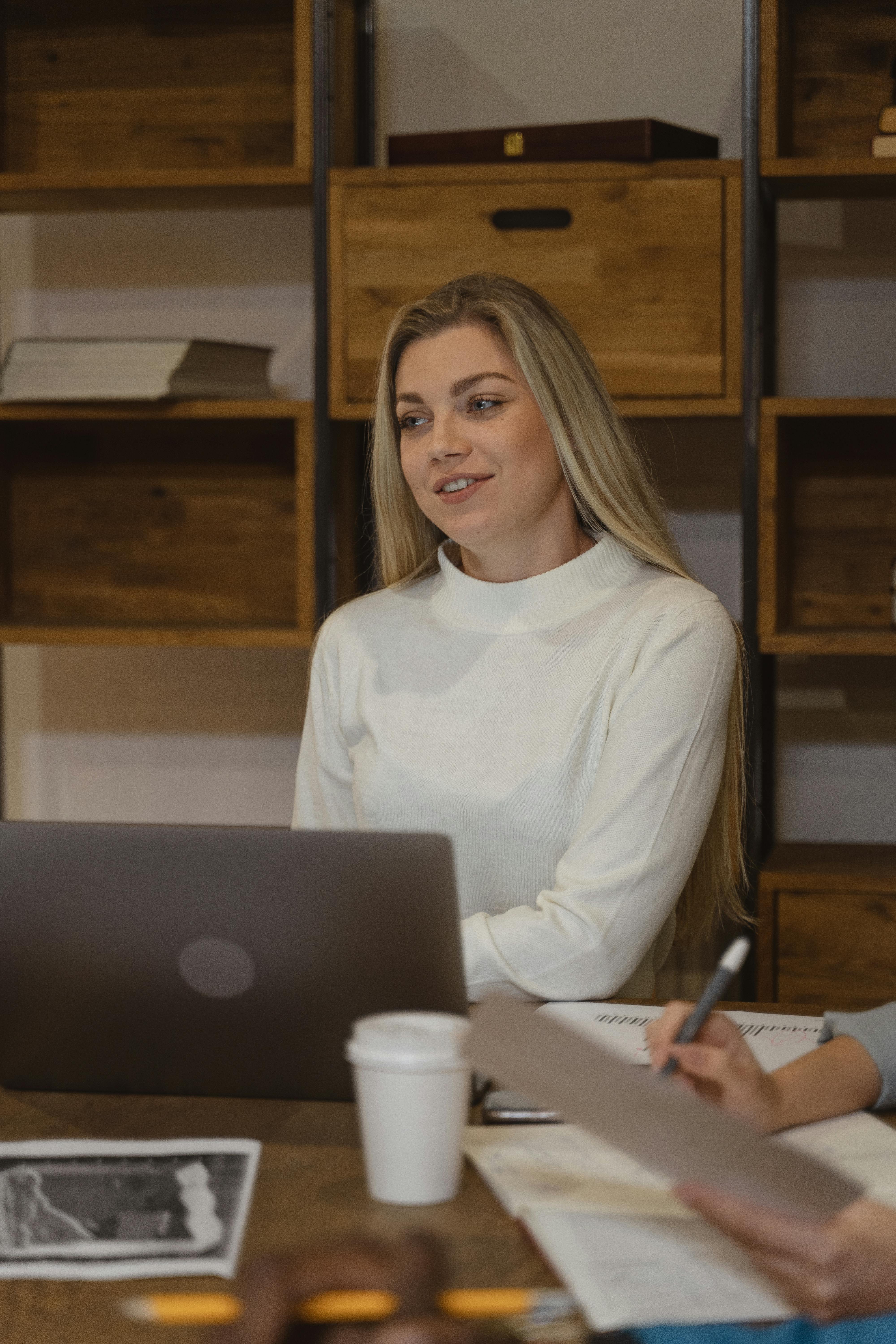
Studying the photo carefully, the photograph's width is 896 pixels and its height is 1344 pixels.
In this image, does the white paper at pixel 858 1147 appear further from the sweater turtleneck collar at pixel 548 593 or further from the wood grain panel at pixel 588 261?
the wood grain panel at pixel 588 261

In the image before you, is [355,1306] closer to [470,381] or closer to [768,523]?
[470,381]

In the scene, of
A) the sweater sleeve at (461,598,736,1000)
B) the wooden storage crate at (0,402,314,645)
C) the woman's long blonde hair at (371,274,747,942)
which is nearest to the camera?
the sweater sleeve at (461,598,736,1000)

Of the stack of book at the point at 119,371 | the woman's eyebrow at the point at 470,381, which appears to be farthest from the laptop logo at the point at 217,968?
the stack of book at the point at 119,371

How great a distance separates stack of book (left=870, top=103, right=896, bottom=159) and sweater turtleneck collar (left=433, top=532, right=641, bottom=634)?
895mm

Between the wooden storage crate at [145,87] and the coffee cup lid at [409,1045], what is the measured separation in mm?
1969

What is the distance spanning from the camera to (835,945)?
211 cm

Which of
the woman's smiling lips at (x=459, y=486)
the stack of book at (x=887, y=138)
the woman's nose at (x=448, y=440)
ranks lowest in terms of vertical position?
the woman's smiling lips at (x=459, y=486)

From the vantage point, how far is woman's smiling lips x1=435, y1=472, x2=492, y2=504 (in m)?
1.65

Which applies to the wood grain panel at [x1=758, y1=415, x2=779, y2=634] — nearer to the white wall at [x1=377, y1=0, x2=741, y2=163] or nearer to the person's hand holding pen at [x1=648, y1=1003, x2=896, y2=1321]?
the white wall at [x1=377, y1=0, x2=741, y2=163]

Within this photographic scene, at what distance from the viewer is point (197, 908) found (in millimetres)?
875

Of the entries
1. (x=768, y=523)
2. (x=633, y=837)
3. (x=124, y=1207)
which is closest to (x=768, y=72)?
(x=768, y=523)

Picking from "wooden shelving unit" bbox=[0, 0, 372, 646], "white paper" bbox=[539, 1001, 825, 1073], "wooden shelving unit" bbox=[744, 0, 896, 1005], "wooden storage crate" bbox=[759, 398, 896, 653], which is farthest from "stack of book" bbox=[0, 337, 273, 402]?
"white paper" bbox=[539, 1001, 825, 1073]

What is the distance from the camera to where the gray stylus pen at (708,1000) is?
0.82m

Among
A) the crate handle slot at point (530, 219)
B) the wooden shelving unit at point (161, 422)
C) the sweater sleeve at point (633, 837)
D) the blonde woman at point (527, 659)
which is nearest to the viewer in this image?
the sweater sleeve at point (633, 837)
